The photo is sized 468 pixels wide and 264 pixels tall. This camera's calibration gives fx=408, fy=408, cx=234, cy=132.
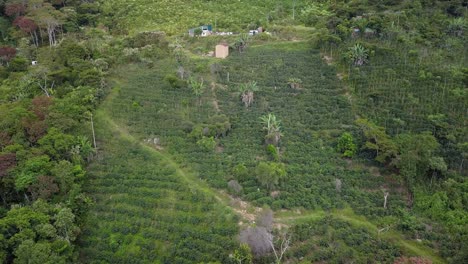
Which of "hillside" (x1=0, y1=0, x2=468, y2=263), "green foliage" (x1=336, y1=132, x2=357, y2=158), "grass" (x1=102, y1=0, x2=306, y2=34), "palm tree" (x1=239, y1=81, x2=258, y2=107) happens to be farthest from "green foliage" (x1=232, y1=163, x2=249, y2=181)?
"grass" (x1=102, y1=0, x2=306, y2=34)

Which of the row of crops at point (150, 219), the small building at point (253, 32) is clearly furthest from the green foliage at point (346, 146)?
the small building at point (253, 32)

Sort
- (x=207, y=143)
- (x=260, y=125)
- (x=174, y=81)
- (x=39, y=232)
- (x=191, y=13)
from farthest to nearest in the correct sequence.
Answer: (x=191, y=13)
(x=174, y=81)
(x=260, y=125)
(x=207, y=143)
(x=39, y=232)

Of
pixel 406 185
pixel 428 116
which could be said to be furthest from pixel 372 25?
pixel 406 185

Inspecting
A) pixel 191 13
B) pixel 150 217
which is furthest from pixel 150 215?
pixel 191 13

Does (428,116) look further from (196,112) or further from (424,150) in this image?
(196,112)

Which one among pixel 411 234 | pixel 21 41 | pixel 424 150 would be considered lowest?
pixel 411 234

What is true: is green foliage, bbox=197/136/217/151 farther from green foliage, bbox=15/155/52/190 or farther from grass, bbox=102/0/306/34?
grass, bbox=102/0/306/34

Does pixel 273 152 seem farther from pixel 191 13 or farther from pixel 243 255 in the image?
pixel 191 13
